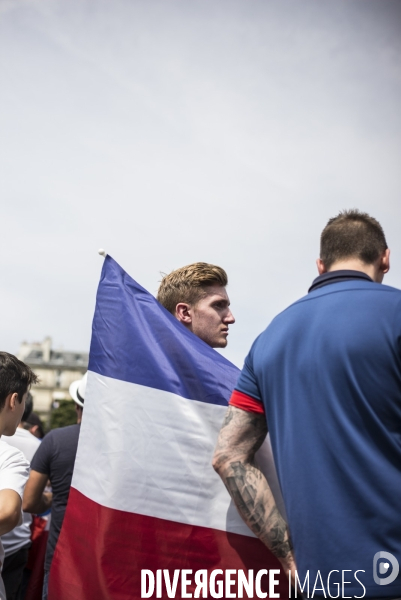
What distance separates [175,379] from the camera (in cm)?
336

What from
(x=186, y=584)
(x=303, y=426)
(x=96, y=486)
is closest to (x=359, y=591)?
(x=303, y=426)

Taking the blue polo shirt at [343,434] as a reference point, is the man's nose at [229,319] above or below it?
above

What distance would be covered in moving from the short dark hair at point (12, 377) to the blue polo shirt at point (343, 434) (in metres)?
1.74

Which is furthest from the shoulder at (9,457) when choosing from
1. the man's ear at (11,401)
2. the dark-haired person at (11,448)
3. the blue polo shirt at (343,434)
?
the blue polo shirt at (343,434)

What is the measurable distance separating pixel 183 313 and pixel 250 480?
158 centimetres

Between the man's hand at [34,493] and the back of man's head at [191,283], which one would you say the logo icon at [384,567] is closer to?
the back of man's head at [191,283]

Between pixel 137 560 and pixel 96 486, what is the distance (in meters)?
0.41

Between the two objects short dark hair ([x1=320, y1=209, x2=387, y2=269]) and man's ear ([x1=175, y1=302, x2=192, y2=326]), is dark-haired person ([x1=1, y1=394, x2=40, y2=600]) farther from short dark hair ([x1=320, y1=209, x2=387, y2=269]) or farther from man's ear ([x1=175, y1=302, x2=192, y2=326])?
short dark hair ([x1=320, y1=209, x2=387, y2=269])

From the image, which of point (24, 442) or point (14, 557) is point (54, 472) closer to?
point (14, 557)

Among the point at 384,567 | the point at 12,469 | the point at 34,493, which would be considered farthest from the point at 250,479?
the point at 34,493

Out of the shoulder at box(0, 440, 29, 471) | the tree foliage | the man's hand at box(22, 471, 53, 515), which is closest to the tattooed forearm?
the shoulder at box(0, 440, 29, 471)

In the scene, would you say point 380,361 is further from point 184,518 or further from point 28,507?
point 28,507

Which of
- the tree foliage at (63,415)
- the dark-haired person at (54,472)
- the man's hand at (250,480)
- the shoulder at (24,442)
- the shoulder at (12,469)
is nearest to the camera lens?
the man's hand at (250,480)

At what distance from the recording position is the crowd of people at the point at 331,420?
7.52ft
